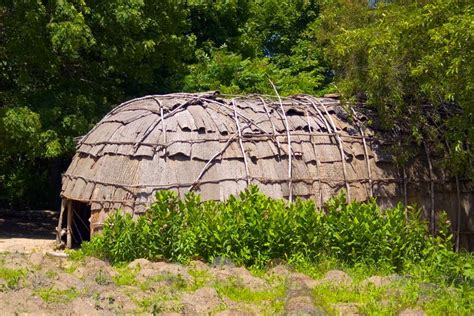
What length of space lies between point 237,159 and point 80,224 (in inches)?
144

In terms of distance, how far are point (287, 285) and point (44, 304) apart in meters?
2.54

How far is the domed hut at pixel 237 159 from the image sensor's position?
11.4 meters

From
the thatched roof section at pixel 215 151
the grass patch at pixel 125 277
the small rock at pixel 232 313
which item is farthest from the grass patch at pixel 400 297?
the thatched roof section at pixel 215 151

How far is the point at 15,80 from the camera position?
14.8 meters

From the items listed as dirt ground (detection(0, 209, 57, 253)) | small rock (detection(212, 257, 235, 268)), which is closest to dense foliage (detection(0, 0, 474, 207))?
dirt ground (detection(0, 209, 57, 253))

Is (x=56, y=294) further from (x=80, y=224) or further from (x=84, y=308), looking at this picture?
(x=80, y=224)

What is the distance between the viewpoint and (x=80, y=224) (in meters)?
13.5

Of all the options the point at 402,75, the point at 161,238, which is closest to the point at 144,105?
the point at 161,238

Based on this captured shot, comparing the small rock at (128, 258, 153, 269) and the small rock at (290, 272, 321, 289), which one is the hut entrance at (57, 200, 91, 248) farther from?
the small rock at (290, 272, 321, 289)

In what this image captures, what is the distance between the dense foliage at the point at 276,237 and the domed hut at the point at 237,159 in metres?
1.55

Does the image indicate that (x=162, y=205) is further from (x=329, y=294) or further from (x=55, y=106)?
(x=55, y=106)

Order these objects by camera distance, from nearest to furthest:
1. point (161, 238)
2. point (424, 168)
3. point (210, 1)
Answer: point (161, 238) < point (424, 168) < point (210, 1)

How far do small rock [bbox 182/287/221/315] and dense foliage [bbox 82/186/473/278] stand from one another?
180 centimetres

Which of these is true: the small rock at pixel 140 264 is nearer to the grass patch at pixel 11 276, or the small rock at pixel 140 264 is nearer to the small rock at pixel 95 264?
the small rock at pixel 95 264
